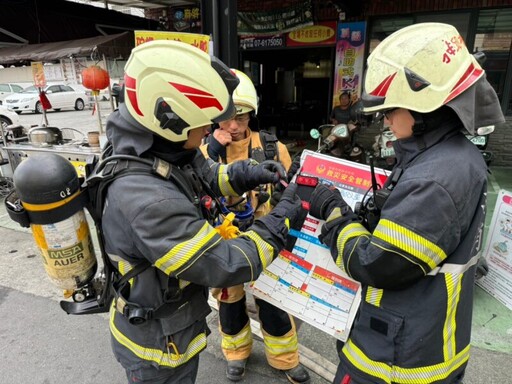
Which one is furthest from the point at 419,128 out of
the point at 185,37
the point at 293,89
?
the point at 293,89

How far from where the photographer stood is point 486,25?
280 inches

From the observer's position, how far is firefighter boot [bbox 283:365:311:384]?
2408 mm

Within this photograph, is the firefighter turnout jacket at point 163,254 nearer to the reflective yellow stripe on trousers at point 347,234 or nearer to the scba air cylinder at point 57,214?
the scba air cylinder at point 57,214

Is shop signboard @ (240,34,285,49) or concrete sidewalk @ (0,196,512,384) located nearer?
concrete sidewalk @ (0,196,512,384)

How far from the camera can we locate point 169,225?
4.03ft

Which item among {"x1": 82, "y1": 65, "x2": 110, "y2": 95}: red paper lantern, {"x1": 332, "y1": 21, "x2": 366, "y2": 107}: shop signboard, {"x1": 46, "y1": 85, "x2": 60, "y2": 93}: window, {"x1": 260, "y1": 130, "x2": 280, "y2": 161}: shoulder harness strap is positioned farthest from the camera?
{"x1": 46, "y1": 85, "x2": 60, "y2": 93}: window

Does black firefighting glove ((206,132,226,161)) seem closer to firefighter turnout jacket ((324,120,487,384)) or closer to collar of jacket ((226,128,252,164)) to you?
collar of jacket ((226,128,252,164))

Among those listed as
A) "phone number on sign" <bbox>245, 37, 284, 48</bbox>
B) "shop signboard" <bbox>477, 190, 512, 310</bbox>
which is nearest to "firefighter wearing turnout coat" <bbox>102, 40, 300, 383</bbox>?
"shop signboard" <bbox>477, 190, 512, 310</bbox>

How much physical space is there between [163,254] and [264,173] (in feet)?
2.73

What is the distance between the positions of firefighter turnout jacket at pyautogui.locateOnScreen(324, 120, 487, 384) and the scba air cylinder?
1.10 m

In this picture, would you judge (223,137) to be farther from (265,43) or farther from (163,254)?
(265,43)

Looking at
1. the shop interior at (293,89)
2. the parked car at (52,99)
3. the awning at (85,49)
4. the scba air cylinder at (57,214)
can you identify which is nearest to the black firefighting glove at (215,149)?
the scba air cylinder at (57,214)

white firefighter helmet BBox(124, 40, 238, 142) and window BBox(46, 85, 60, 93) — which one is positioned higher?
white firefighter helmet BBox(124, 40, 238, 142)

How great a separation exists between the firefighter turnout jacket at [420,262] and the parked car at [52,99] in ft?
72.1
